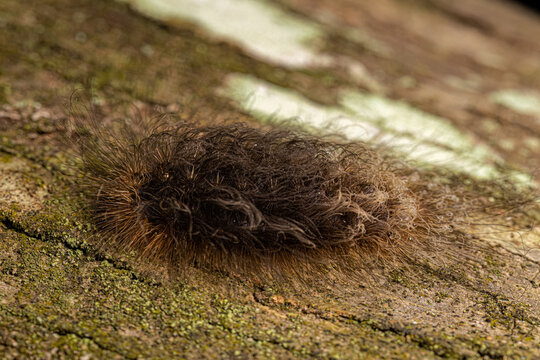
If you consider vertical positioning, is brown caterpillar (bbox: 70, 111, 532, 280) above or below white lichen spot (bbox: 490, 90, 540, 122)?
below

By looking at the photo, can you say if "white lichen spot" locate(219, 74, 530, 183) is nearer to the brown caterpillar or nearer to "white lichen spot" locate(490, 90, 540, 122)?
the brown caterpillar

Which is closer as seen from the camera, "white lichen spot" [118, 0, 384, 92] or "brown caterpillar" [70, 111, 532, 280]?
"brown caterpillar" [70, 111, 532, 280]

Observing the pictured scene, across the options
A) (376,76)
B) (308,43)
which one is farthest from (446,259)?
(308,43)

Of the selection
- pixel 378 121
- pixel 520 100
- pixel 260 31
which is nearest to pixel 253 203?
pixel 378 121

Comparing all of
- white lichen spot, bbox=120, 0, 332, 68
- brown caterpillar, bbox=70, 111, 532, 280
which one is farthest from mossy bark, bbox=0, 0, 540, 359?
white lichen spot, bbox=120, 0, 332, 68

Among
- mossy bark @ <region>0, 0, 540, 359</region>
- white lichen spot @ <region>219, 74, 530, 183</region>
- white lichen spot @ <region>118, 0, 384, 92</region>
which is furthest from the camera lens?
white lichen spot @ <region>118, 0, 384, 92</region>
